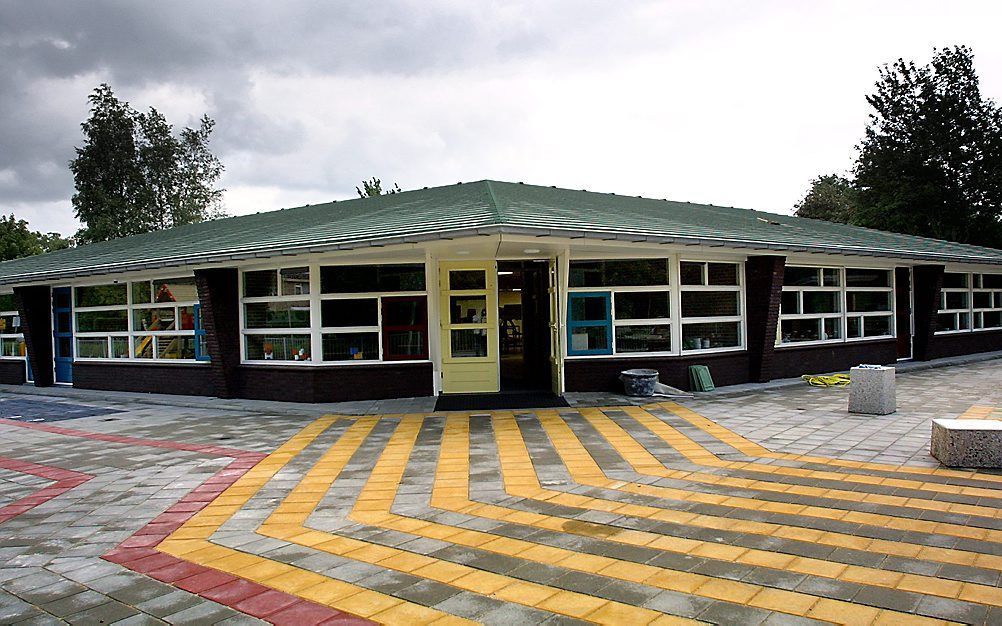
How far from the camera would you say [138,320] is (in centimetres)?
1394

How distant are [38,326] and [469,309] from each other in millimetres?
11321

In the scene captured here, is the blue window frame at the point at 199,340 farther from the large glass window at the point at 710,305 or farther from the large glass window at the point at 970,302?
the large glass window at the point at 970,302

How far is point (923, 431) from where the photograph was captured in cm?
778

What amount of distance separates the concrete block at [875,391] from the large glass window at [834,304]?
4.32 m

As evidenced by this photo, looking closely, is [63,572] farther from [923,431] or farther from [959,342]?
[959,342]

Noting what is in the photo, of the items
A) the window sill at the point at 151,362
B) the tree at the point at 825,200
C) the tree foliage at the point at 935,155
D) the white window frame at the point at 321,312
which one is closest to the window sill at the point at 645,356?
the white window frame at the point at 321,312

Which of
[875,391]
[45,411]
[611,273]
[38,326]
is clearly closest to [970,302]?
[875,391]

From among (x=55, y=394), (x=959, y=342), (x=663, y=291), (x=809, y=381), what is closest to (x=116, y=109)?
(x=55, y=394)

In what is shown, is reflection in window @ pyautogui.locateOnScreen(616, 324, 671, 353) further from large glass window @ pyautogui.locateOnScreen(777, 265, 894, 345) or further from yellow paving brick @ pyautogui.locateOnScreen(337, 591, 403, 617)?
yellow paving brick @ pyautogui.locateOnScreen(337, 591, 403, 617)

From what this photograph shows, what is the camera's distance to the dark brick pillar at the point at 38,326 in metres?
15.5

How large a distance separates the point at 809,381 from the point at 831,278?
10.4 feet

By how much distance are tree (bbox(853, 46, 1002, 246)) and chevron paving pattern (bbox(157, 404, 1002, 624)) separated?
88.1 ft

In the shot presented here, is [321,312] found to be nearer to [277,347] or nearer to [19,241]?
[277,347]

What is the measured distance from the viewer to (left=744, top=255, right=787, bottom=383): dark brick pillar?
1252 centimetres
